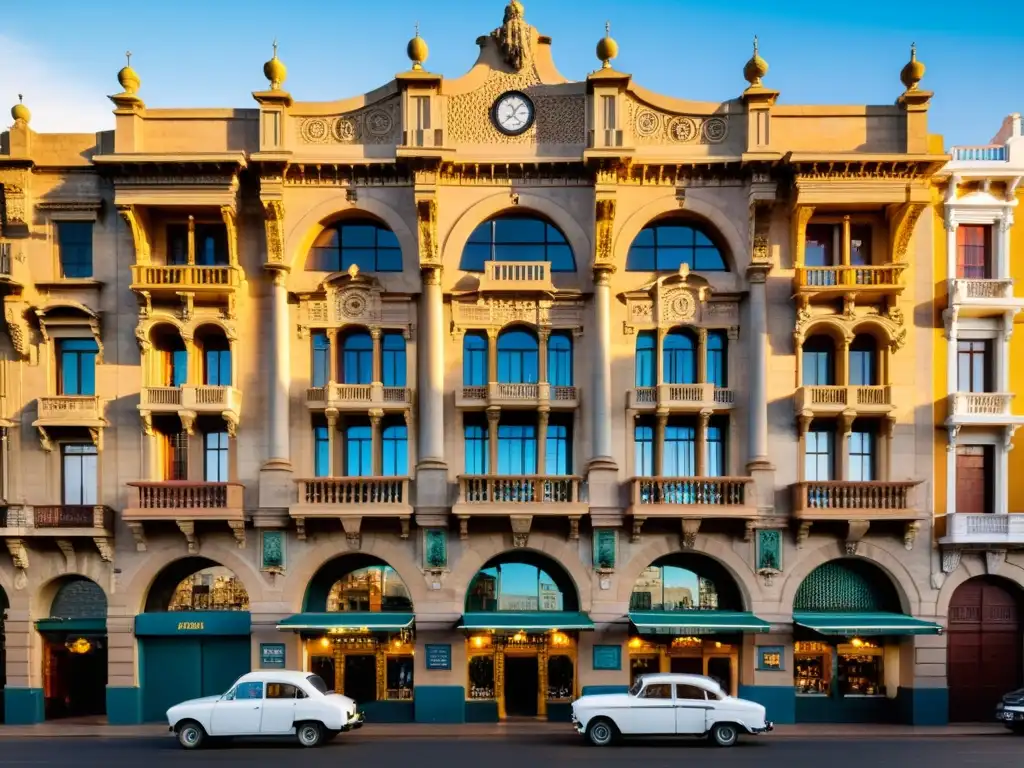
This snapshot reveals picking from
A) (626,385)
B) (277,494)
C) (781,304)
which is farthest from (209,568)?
(781,304)

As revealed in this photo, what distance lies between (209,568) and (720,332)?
18.9 metres

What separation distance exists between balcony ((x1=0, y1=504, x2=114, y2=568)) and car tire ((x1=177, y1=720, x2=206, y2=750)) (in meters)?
7.33

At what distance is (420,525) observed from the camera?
26703mm

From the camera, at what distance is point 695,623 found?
25.6 m

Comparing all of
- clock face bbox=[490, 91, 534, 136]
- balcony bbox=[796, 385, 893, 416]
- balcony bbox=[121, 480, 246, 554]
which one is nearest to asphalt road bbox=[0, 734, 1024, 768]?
balcony bbox=[121, 480, 246, 554]

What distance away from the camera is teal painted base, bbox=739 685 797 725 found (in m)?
26.2

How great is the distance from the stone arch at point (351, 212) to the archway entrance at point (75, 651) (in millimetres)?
13047

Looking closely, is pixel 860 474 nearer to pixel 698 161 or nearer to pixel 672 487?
pixel 672 487

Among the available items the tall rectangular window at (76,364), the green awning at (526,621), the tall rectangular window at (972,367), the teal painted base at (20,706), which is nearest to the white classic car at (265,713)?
the green awning at (526,621)

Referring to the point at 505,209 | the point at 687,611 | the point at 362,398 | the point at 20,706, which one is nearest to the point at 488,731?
the point at 687,611

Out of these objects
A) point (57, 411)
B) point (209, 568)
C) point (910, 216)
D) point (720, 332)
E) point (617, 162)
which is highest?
point (617, 162)

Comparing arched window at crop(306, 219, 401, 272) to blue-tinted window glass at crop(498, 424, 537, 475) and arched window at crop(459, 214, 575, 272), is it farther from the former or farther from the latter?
blue-tinted window glass at crop(498, 424, 537, 475)

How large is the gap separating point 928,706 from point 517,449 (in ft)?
50.0

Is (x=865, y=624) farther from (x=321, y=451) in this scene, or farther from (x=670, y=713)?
(x=321, y=451)
